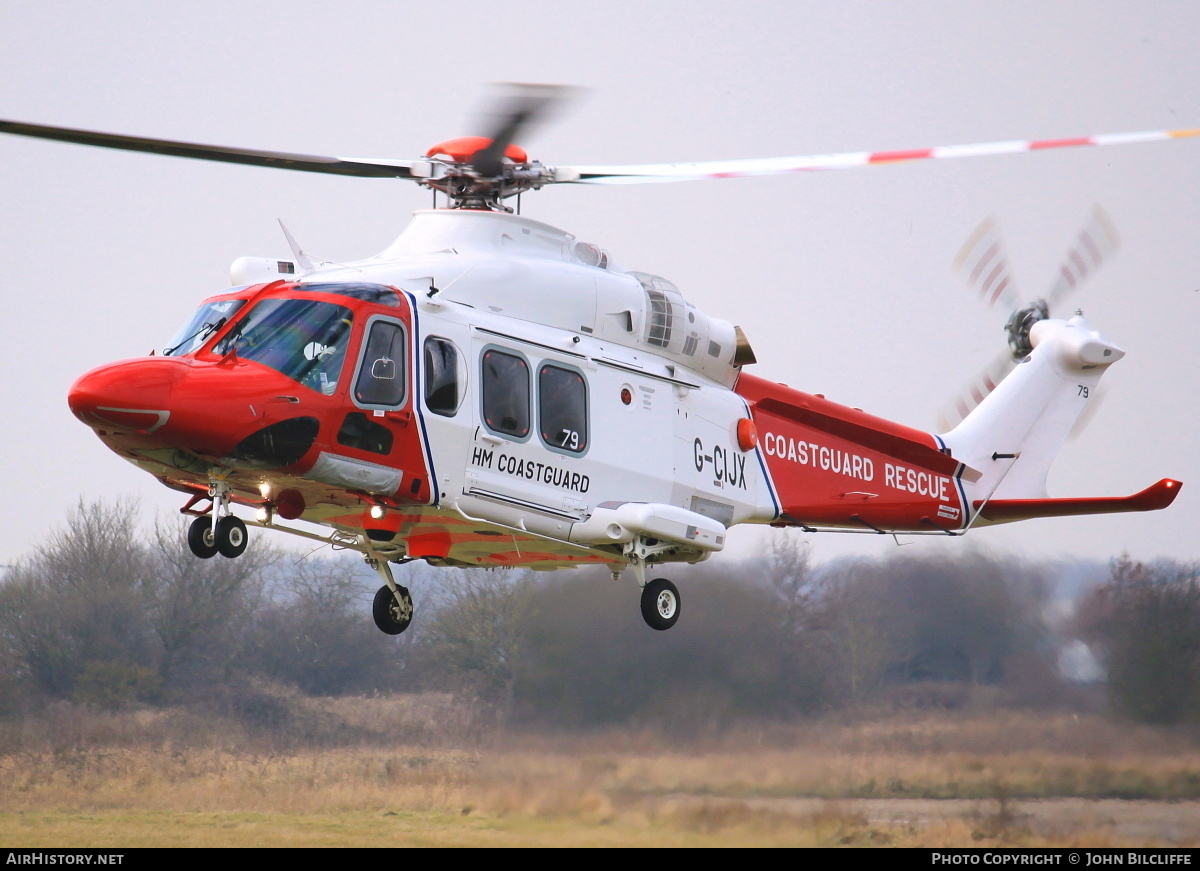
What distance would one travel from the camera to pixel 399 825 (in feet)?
52.5

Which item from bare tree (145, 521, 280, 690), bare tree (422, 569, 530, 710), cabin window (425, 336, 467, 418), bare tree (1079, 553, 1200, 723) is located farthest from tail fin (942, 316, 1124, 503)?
bare tree (145, 521, 280, 690)

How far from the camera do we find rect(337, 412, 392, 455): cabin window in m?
10.5

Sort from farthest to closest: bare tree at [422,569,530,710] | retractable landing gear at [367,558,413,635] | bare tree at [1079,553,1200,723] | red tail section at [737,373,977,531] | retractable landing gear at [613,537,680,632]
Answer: bare tree at [422,569,530,710], bare tree at [1079,553,1200,723], red tail section at [737,373,977,531], retractable landing gear at [367,558,413,635], retractable landing gear at [613,537,680,632]

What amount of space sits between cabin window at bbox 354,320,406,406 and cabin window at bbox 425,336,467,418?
0.73 feet

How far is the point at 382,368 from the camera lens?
10.7 metres

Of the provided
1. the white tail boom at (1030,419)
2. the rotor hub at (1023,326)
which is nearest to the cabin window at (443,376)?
the white tail boom at (1030,419)

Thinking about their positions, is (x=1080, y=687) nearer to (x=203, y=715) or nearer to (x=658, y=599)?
(x=658, y=599)

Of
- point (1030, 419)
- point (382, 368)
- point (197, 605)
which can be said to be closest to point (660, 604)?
point (382, 368)

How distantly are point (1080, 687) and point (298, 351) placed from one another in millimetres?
10014

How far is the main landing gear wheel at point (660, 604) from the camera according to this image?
12.4 m

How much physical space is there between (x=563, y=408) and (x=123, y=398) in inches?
135

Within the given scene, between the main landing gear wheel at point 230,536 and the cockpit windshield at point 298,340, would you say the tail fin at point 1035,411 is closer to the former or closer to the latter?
the cockpit windshield at point 298,340

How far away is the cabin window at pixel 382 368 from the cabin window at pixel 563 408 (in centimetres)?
129

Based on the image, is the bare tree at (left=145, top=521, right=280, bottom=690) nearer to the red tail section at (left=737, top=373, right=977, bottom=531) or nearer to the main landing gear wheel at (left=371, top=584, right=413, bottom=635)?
the main landing gear wheel at (left=371, top=584, right=413, bottom=635)
